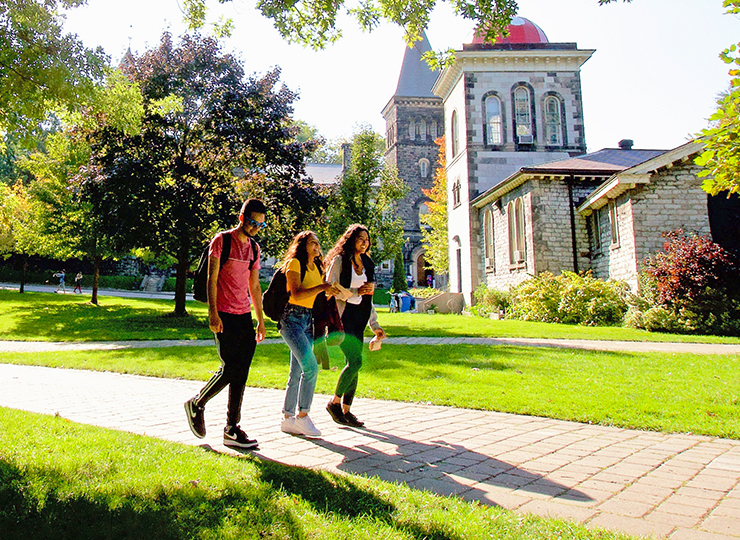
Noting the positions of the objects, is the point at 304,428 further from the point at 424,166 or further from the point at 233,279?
the point at 424,166

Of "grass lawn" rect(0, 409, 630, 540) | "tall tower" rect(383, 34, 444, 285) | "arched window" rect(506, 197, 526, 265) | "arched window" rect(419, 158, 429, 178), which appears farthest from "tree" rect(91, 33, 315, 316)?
"arched window" rect(419, 158, 429, 178)

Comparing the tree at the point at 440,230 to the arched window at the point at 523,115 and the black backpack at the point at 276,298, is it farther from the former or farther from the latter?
the black backpack at the point at 276,298

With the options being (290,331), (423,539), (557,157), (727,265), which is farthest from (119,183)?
(557,157)

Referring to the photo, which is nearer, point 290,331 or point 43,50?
point 290,331

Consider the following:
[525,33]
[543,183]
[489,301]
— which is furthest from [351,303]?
[525,33]

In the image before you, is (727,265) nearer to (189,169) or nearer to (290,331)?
(290,331)

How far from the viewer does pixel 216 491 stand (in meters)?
3.25

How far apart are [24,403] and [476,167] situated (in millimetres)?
24631

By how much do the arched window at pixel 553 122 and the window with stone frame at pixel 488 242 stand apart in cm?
524

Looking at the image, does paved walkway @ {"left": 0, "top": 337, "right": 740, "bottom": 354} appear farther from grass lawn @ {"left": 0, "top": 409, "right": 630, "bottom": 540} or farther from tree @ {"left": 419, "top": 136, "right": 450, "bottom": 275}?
tree @ {"left": 419, "top": 136, "right": 450, "bottom": 275}

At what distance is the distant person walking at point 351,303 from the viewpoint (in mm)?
5168

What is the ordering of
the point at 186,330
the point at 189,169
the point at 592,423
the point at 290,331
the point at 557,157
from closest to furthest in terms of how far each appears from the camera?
the point at 290,331 < the point at 592,423 < the point at 186,330 < the point at 189,169 < the point at 557,157

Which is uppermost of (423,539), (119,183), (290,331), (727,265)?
(119,183)

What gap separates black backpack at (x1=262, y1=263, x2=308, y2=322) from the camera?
15.6 ft
